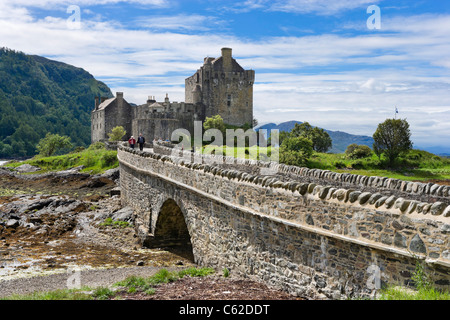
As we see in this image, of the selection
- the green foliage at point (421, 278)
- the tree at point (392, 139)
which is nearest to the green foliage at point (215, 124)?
the tree at point (392, 139)

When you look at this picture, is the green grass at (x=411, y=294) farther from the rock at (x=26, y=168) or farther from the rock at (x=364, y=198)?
the rock at (x=26, y=168)

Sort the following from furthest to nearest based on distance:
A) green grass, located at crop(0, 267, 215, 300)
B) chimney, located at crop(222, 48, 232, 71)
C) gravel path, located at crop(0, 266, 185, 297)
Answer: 1. chimney, located at crop(222, 48, 232, 71)
2. gravel path, located at crop(0, 266, 185, 297)
3. green grass, located at crop(0, 267, 215, 300)

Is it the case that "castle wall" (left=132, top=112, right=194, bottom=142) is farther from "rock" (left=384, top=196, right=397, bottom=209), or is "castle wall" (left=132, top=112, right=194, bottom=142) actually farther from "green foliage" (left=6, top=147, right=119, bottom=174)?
"rock" (left=384, top=196, right=397, bottom=209)

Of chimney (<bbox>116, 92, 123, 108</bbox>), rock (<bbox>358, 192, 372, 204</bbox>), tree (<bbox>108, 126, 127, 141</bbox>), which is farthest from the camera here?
chimney (<bbox>116, 92, 123, 108</bbox>)

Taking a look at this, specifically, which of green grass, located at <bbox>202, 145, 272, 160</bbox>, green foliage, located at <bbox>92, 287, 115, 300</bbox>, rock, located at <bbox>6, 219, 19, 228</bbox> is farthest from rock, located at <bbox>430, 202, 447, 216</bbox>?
green grass, located at <bbox>202, 145, 272, 160</bbox>

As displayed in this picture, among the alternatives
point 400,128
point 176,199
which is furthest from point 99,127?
point 176,199

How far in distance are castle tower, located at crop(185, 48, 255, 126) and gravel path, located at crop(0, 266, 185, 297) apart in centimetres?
5066

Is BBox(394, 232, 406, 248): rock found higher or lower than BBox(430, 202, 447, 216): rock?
lower

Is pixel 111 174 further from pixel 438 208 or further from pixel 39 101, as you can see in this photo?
pixel 39 101

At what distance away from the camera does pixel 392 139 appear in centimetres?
3791

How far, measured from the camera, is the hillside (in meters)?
104

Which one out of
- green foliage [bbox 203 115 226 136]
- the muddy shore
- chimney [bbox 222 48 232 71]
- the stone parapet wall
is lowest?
the muddy shore
